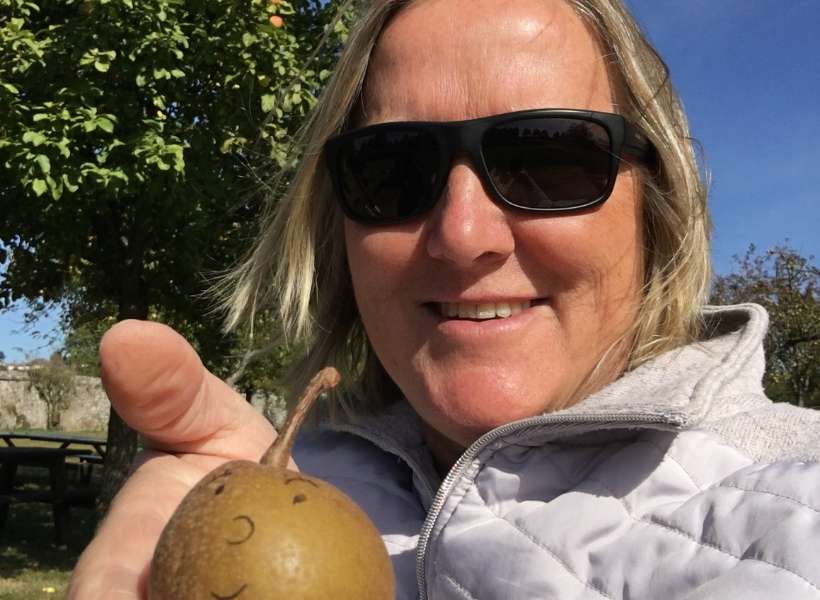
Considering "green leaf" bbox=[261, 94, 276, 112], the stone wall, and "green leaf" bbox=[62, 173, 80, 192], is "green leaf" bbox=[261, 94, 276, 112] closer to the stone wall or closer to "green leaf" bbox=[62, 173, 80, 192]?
"green leaf" bbox=[62, 173, 80, 192]

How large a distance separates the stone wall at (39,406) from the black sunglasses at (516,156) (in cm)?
3523

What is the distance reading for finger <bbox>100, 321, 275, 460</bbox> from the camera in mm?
1250

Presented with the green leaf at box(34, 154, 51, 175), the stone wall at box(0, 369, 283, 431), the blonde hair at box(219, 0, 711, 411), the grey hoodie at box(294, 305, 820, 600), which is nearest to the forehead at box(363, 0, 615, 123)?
the blonde hair at box(219, 0, 711, 411)

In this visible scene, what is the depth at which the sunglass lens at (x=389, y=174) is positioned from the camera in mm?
1854

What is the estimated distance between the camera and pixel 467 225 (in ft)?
5.74

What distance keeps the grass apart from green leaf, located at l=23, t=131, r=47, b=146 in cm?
356

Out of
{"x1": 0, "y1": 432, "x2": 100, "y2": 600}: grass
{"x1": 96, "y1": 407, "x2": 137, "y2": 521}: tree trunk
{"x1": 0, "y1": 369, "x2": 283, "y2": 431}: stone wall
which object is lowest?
{"x1": 0, "y1": 369, "x2": 283, "y2": 431}: stone wall

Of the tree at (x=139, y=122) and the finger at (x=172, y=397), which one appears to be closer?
the finger at (x=172, y=397)

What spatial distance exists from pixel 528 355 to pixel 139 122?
6162 mm

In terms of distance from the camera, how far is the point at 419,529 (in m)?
1.93

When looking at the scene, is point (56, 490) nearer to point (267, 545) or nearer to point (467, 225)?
point (467, 225)

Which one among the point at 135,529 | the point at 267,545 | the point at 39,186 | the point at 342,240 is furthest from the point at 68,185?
the point at 267,545

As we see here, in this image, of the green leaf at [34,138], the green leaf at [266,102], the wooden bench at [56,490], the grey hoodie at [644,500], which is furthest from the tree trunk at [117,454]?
the grey hoodie at [644,500]

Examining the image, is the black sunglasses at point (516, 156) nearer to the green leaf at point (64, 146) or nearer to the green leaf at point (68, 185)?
the green leaf at point (64, 146)
